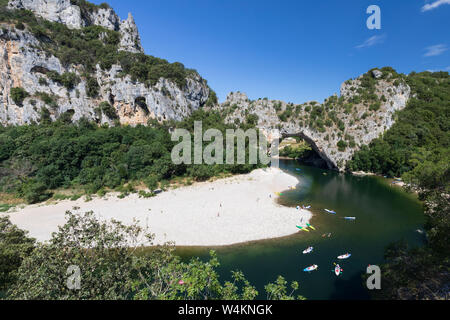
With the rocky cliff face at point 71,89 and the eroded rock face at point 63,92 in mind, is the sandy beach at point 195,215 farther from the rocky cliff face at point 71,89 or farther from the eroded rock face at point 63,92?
the rocky cliff face at point 71,89

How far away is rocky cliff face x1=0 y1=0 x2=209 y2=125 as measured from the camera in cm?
4350

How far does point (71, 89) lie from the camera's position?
164 feet

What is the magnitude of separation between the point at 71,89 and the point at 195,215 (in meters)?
53.0

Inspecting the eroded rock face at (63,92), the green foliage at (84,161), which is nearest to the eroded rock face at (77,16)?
the eroded rock face at (63,92)

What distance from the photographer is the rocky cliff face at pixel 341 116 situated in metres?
50.2

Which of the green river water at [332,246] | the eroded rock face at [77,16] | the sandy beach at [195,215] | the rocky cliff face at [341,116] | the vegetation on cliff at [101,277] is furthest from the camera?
the eroded rock face at [77,16]

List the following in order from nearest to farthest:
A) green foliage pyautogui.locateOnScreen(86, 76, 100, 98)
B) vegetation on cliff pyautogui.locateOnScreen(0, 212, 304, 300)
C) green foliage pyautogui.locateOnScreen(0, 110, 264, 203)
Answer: vegetation on cliff pyautogui.locateOnScreen(0, 212, 304, 300) < green foliage pyautogui.locateOnScreen(0, 110, 264, 203) < green foliage pyautogui.locateOnScreen(86, 76, 100, 98)

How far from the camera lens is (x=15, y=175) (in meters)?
29.5

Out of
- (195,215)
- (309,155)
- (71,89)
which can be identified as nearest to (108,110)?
(71,89)

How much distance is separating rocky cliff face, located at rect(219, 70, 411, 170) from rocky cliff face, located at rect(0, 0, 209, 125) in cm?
2135

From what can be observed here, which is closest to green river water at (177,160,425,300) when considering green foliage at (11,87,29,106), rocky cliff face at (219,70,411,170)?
rocky cliff face at (219,70,411,170)

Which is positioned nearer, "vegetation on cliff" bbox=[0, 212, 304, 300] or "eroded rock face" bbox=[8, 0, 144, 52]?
"vegetation on cliff" bbox=[0, 212, 304, 300]

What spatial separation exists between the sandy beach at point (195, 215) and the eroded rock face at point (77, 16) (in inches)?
2370

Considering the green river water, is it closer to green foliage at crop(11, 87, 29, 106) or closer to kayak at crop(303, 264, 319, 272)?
kayak at crop(303, 264, 319, 272)
